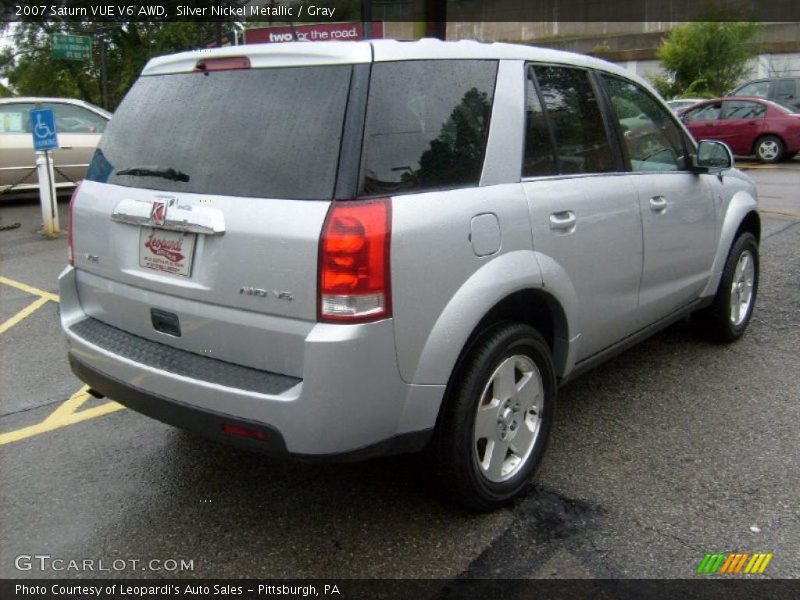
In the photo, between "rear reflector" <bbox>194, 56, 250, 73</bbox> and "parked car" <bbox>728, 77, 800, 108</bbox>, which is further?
"parked car" <bbox>728, 77, 800, 108</bbox>

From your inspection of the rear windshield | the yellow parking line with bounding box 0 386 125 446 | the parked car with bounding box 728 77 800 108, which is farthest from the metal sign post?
the parked car with bounding box 728 77 800 108

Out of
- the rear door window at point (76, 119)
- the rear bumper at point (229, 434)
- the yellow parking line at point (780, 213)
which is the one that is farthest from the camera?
the rear door window at point (76, 119)

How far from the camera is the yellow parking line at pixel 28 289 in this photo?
21.4 ft

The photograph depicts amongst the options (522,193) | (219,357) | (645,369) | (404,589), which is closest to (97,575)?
(219,357)

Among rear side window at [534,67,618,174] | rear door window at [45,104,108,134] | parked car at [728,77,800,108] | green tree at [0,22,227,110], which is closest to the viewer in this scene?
rear side window at [534,67,618,174]

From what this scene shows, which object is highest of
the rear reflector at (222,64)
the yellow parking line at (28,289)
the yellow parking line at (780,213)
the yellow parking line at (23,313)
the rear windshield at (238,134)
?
the rear reflector at (222,64)

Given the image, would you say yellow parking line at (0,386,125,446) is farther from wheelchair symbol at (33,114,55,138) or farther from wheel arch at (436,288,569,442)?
wheelchair symbol at (33,114,55,138)

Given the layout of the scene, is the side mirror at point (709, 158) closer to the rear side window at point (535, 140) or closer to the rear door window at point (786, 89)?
the rear side window at point (535, 140)

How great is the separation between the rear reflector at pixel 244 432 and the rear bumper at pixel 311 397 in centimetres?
1

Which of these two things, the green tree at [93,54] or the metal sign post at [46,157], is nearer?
the metal sign post at [46,157]

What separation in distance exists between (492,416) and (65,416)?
244 cm

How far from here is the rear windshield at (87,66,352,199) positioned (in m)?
2.48

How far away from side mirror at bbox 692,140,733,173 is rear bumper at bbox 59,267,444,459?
253 centimetres

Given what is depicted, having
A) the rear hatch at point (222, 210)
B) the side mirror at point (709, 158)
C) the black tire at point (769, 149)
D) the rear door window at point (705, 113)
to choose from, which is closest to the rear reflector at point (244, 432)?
the rear hatch at point (222, 210)
